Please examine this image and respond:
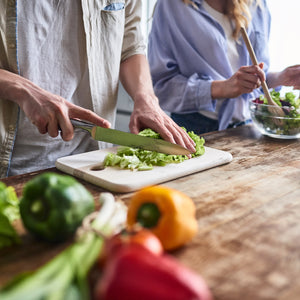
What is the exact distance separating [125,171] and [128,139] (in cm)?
12

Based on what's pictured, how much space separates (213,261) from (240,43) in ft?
5.40

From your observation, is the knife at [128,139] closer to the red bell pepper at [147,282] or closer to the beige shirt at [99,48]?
the beige shirt at [99,48]

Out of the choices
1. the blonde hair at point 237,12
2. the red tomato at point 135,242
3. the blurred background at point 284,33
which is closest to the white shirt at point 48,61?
the blonde hair at point 237,12

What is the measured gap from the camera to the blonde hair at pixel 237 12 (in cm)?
201

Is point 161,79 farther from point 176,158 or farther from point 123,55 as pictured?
point 176,158

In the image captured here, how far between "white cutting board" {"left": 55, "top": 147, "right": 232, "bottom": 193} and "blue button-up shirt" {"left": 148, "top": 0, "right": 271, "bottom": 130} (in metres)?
0.70

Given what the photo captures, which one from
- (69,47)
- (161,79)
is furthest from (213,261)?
(161,79)

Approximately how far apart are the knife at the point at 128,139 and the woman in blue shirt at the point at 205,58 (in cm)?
75

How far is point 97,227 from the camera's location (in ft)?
2.26

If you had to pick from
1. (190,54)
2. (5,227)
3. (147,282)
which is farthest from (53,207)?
(190,54)

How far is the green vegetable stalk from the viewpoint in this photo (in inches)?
19.1

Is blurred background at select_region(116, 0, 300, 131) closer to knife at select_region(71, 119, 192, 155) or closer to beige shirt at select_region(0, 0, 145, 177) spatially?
beige shirt at select_region(0, 0, 145, 177)

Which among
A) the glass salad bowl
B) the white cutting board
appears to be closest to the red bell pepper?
the white cutting board

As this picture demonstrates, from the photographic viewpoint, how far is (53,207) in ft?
2.35
